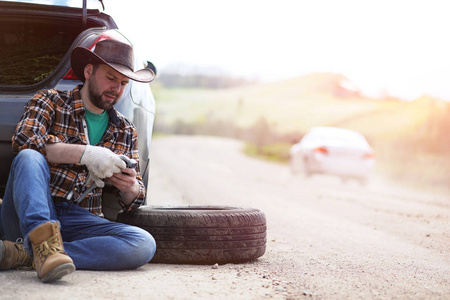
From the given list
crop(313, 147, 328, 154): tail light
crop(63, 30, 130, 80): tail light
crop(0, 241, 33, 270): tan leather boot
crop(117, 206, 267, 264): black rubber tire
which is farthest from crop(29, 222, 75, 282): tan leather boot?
crop(313, 147, 328, 154): tail light

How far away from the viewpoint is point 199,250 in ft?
14.2

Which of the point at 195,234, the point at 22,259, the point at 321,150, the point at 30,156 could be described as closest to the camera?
the point at 30,156

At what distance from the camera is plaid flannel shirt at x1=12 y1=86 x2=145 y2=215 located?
3.79m

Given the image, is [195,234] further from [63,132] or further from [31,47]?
[31,47]

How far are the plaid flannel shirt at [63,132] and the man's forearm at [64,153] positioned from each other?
0.05 metres

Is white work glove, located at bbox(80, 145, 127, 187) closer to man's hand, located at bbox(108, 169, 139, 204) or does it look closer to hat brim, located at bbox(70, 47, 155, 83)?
man's hand, located at bbox(108, 169, 139, 204)

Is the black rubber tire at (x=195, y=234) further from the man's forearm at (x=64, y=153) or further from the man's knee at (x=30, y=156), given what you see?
the man's knee at (x=30, y=156)

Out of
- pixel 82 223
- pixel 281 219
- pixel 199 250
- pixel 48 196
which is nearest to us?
pixel 48 196

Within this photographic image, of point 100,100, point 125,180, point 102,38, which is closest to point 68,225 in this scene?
point 125,180

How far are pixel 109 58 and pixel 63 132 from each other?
23.1 inches

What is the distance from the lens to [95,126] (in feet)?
13.6

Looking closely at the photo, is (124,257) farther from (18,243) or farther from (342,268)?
(342,268)

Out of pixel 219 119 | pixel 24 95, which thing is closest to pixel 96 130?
pixel 24 95

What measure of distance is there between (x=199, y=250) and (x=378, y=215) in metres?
5.22
